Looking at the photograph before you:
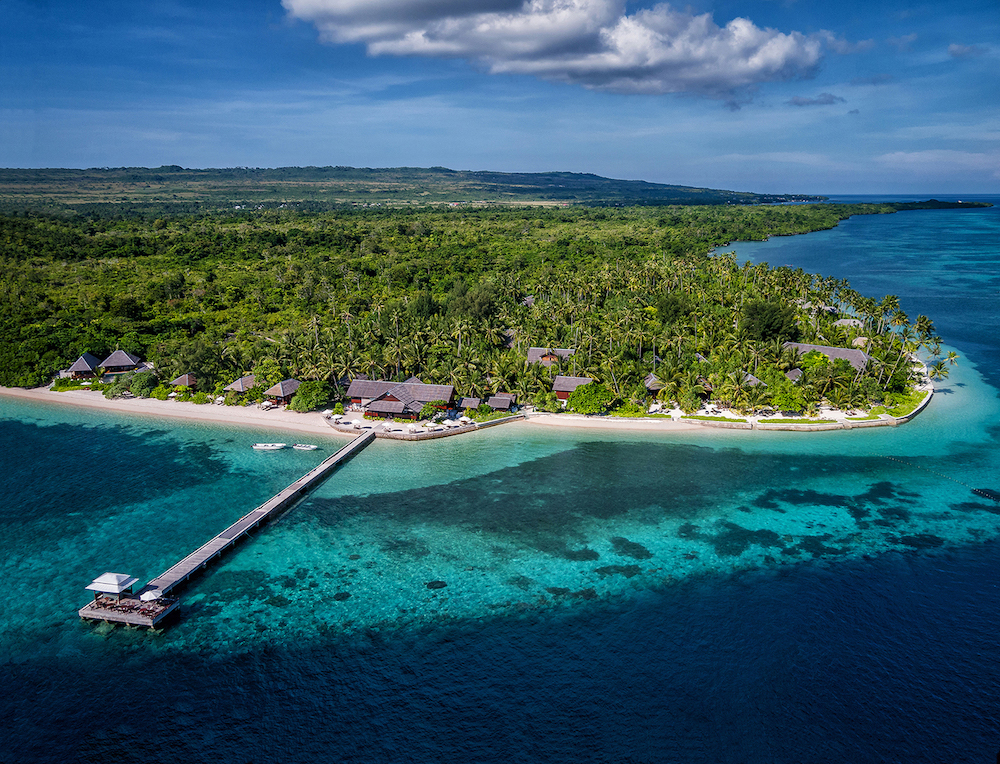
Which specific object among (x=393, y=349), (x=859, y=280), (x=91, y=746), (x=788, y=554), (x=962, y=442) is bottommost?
(x=91, y=746)

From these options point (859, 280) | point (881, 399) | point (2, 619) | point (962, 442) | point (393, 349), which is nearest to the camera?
point (2, 619)

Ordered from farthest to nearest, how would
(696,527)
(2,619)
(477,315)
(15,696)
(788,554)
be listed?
(477,315), (696,527), (788,554), (2,619), (15,696)

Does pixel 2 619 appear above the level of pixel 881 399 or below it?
below

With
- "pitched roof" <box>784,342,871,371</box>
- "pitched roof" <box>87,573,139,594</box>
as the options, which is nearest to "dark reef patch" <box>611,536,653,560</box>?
"pitched roof" <box>87,573,139,594</box>

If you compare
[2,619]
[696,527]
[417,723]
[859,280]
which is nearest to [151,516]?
[2,619]

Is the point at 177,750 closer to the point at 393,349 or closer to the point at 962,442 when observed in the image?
the point at 393,349

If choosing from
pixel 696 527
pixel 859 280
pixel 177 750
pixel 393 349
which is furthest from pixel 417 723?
pixel 859 280

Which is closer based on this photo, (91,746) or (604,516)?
(91,746)

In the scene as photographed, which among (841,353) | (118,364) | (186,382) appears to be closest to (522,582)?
(186,382)
